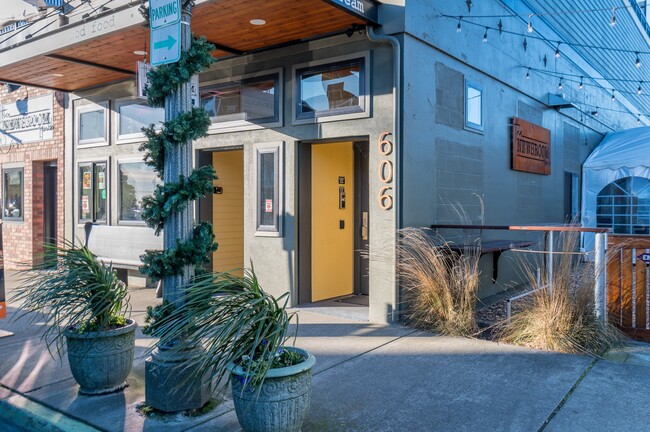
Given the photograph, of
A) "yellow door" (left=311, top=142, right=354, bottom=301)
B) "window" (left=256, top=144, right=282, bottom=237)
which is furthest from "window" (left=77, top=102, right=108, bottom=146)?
"yellow door" (left=311, top=142, right=354, bottom=301)

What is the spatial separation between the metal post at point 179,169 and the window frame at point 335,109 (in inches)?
120

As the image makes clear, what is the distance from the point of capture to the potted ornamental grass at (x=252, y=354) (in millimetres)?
3371

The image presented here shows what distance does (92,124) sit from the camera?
10.7 metres

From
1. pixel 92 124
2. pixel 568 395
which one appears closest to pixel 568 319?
pixel 568 395

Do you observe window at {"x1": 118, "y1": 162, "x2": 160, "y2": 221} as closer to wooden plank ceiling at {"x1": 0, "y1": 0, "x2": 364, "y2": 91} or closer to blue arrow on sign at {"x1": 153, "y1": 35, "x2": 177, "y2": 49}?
wooden plank ceiling at {"x1": 0, "y1": 0, "x2": 364, "y2": 91}

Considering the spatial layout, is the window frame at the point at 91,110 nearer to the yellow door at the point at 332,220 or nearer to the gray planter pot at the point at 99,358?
the yellow door at the point at 332,220

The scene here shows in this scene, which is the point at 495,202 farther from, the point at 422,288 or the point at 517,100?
the point at 422,288

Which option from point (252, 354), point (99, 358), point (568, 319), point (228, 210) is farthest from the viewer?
point (228, 210)

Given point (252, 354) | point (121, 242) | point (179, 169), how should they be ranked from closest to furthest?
point (252, 354)
point (179, 169)
point (121, 242)

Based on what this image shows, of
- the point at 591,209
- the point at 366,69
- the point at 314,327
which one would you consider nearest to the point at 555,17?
the point at 591,209

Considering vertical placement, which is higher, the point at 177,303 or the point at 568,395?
the point at 177,303

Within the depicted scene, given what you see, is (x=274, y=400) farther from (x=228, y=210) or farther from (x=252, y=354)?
(x=228, y=210)

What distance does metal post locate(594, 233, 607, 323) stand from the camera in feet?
18.8

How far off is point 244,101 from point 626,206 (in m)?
10.1
